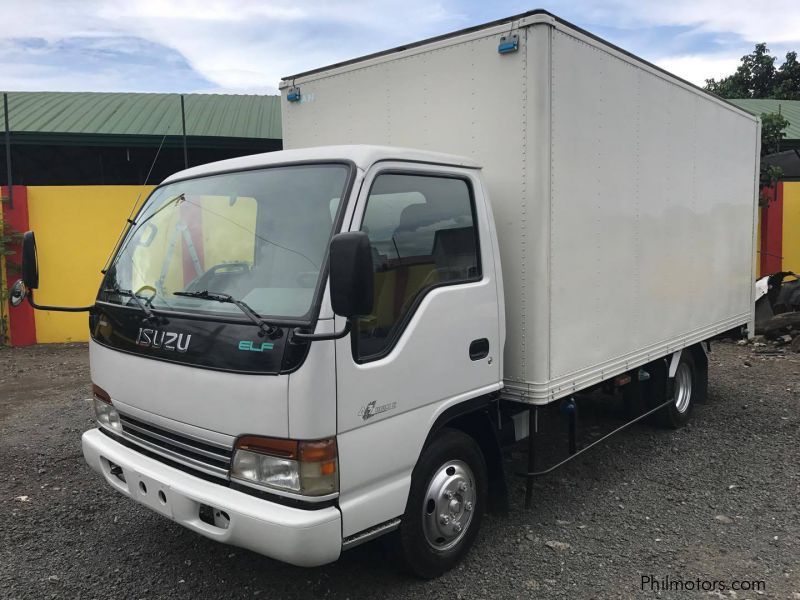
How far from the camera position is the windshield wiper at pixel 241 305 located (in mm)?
2602

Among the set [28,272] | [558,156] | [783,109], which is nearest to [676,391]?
[558,156]

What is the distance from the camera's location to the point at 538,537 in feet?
12.9

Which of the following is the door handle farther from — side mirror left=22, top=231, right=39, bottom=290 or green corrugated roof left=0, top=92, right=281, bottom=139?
green corrugated roof left=0, top=92, right=281, bottom=139

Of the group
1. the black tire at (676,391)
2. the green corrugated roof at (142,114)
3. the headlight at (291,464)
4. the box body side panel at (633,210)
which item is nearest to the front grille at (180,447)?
the headlight at (291,464)

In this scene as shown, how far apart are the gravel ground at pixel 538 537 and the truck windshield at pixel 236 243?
1.49 metres

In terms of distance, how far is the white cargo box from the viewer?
3598 millimetres

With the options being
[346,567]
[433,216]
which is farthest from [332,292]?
[346,567]

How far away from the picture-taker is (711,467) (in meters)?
A: 5.11

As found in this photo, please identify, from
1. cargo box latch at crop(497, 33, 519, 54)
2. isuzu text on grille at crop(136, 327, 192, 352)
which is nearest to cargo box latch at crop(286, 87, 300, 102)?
Answer: cargo box latch at crop(497, 33, 519, 54)

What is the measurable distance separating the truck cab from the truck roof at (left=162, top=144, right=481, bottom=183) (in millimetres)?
10

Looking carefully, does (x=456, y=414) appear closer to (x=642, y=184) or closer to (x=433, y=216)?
(x=433, y=216)

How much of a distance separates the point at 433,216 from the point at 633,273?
6.37 feet

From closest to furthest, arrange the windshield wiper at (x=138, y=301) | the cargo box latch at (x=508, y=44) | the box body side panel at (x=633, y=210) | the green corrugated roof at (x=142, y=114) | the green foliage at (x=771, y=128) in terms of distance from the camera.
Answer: the windshield wiper at (x=138, y=301), the cargo box latch at (x=508, y=44), the box body side panel at (x=633, y=210), the green foliage at (x=771, y=128), the green corrugated roof at (x=142, y=114)

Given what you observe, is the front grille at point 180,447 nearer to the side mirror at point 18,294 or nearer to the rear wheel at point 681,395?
the side mirror at point 18,294
